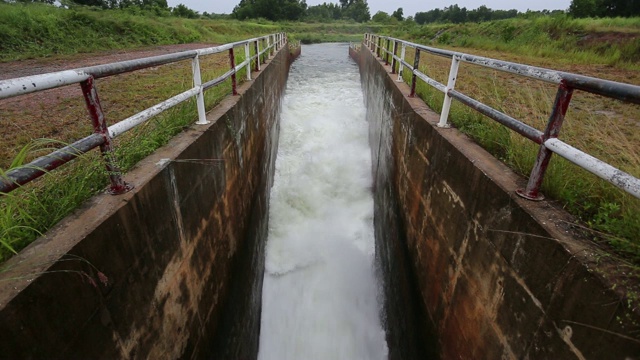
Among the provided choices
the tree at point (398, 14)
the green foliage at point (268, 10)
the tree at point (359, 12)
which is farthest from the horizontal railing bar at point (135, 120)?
the tree at point (359, 12)

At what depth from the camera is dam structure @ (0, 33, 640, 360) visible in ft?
5.75

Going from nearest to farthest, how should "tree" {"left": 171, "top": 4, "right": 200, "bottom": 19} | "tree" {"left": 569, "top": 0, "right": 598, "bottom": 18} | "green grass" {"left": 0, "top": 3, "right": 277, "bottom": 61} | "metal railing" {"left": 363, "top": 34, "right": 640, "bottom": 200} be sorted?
"metal railing" {"left": 363, "top": 34, "right": 640, "bottom": 200}, "green grass" {"left": 0, "top": 3, "right": 277, "bottom": 61}, "tree" {"left": 569, "top": 0, "right": 598, "bottom": 18}, "tree" {"left": 171, "top": 4, "right": 200, "bottom": 19}

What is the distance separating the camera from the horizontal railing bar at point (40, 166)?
1555 millimetres

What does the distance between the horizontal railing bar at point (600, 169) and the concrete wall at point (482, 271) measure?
1.34 feet

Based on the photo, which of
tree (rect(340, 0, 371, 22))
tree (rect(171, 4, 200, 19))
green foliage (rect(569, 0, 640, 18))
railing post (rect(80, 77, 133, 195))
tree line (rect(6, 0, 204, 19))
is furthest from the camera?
tree (rect(340, 0, 371, 22))

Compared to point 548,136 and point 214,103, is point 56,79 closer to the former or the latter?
point 548,136

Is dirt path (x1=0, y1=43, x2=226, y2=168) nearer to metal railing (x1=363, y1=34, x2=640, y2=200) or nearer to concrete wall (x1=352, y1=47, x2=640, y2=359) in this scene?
concrete wall (x1=352, y1=47, x2=640, y2=359)

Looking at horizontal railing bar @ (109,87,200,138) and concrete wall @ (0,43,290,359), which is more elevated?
horizontal railing bar @ (109,87,200,138)

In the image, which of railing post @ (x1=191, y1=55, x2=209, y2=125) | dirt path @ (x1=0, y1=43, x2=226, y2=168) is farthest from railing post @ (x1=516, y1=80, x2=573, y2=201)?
dirt path @ (x1=0, y1=43, x2=226, y2=168)

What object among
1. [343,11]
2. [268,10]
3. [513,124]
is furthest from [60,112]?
[343,11]

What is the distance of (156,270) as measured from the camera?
2594mm

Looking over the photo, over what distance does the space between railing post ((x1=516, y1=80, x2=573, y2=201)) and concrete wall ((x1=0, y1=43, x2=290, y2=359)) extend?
272 centimetres

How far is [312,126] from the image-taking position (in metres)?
10.4

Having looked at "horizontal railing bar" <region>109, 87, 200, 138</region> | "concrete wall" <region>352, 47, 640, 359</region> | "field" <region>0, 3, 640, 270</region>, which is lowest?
"concrete wall" <region>352, 47, 640, 359</region>
